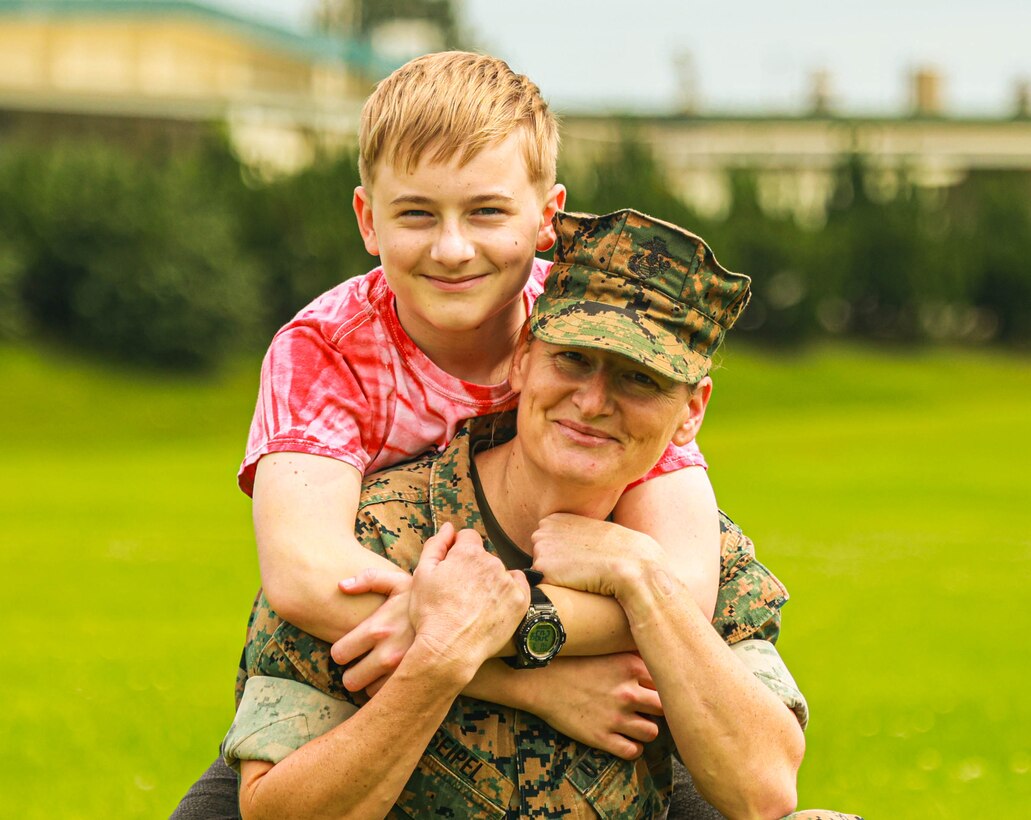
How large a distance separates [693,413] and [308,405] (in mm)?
1008

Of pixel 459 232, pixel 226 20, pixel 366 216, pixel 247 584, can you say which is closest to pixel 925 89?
pixel 226 20

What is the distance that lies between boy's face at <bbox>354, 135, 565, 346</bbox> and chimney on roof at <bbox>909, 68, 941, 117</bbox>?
221 feet

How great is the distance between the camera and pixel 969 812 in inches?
343

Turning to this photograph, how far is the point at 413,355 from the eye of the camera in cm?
431

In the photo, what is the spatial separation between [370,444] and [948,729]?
800 centimetres

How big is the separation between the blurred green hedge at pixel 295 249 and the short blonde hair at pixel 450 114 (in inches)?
1411

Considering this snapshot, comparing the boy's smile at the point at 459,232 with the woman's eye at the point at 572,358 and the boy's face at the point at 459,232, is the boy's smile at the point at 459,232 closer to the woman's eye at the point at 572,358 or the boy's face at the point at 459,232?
the boy's face at the point at 459,232

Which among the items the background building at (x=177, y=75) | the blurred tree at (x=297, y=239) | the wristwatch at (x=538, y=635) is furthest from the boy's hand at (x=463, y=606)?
the background building at (x=177, y=75)

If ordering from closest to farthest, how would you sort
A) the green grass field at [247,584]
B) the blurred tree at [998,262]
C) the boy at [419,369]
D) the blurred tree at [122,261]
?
the boy at [419,369] → the green grass field at [247,584] → the blurred tree at [122,261] → the blurred tree at [998,262]

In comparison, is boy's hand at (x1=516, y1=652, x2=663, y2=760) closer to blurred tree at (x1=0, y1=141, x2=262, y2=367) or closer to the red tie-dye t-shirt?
the red tie-dye t-shirt

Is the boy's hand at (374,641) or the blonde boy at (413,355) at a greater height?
the blonde boy at (413,355)

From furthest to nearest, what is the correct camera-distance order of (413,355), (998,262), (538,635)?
(998,262)
(413,355)
(538,635)

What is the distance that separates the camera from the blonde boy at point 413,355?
3.80m

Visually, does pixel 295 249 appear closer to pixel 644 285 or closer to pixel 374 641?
pixel 644 285
